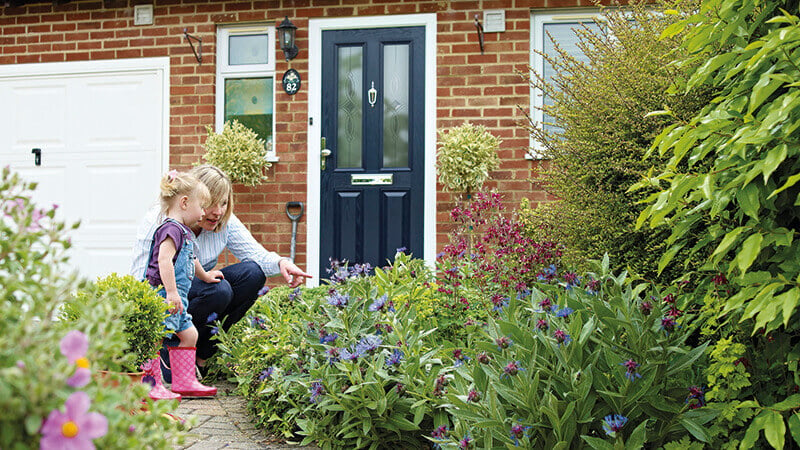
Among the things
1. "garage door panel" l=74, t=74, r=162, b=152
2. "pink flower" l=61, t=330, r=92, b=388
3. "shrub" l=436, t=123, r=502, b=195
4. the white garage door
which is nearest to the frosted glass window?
"shrub" l=436, t=123, r=502, b=195

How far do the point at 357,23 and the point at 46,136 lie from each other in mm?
3486

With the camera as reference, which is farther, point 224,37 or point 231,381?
point 224,37

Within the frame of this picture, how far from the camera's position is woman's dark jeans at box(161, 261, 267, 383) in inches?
158

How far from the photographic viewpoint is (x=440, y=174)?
6141 mm

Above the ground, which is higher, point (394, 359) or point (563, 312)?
point (563, 312)

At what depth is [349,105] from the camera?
668 centimetres

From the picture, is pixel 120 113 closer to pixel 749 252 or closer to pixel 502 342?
pixel 502 342

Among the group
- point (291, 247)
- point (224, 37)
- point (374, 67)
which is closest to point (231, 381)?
point (291, 247)

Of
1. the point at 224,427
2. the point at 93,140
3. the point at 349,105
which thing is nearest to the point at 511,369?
the point at 224,427

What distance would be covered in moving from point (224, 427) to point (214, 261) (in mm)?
1476

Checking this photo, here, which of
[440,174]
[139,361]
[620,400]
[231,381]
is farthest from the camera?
[440,174]

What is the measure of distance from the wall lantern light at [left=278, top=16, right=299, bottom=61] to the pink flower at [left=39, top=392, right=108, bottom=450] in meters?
6.04

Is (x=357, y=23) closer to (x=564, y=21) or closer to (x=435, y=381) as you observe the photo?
(x=564, y=21)

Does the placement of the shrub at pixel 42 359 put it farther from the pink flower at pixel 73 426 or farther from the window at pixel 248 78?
the window at pixel 248 78
